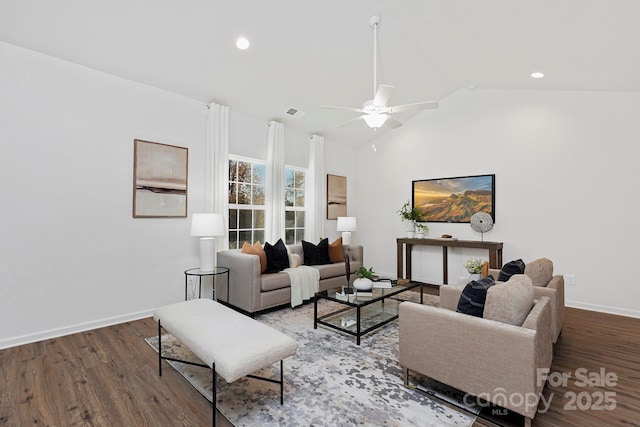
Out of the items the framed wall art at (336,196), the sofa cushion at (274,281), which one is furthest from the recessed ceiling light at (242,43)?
the framed wall art at (336,196)

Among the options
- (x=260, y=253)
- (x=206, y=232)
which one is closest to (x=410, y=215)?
(x=260, y=253)

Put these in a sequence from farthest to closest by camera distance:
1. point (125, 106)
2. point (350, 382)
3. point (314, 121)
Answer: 1. point (314, 121)
2. point (125, 106)
3. point (350, 382)

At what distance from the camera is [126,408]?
6.60 ft

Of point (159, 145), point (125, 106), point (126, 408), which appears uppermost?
point (125, 106)

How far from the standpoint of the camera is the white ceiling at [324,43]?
8.87 feet

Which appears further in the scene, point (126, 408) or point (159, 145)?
point (159, 145)

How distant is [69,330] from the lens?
322 centimetres

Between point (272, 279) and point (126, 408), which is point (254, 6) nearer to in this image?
point (272, 279)

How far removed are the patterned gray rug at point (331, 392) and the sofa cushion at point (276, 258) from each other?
4.39ft

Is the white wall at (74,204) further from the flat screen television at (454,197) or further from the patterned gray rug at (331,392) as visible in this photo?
the flat screen television at (454,197)

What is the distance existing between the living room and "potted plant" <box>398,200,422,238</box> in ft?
0.64

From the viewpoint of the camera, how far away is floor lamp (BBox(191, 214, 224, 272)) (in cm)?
376

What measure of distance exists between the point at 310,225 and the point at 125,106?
3.38m

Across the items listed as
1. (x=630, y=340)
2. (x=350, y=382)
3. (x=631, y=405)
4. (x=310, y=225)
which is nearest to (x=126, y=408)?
(x=350, y=382)
